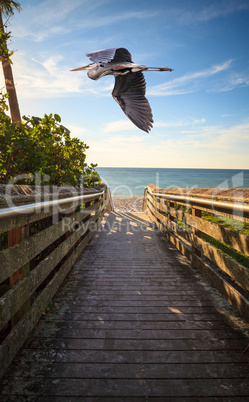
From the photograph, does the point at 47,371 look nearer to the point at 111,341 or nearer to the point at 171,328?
the point at 111,341

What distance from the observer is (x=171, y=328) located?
5.96 feet

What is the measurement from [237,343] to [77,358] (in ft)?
3.53

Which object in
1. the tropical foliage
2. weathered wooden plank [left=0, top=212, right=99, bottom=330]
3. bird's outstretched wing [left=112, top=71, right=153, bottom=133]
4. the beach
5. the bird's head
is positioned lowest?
the beach

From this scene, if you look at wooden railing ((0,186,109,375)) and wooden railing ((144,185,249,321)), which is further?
wooden railing ((144,185,249,321))

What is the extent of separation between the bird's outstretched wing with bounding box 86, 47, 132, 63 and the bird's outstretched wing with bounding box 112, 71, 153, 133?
0.40 meters

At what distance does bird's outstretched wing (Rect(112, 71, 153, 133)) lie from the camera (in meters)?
4.38

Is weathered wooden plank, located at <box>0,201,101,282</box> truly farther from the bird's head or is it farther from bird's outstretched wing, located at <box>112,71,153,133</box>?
the bird's head

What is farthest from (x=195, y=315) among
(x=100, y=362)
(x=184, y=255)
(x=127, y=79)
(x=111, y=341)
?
(x=127, y=79)

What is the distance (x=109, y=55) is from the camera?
166 inches

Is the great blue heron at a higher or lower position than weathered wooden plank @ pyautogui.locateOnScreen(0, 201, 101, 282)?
higher

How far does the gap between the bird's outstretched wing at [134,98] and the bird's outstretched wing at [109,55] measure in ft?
1.31

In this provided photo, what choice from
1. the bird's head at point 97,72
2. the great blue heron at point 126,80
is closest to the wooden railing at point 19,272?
the great blue heron at point 126,80

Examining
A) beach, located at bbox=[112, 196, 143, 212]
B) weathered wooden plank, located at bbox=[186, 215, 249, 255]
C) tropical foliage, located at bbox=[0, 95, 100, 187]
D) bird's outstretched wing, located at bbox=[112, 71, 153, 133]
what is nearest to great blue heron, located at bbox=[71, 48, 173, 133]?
bird's outstretched wing, located at bbox=[112, 71, 153, 133]

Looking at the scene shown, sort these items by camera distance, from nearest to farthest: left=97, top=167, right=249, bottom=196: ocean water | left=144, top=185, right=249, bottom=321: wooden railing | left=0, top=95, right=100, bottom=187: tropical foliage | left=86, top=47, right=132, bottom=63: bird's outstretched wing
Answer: left=144, top=185, right=249, bottom=321: wooden railing < left=0, top=95, right=100, bottom=187: tropical foliage < left=86, top=47, right=132, bottom=63: bird's outstretched wing < left=97, top=167, right=249, bottom=196: ocean water
